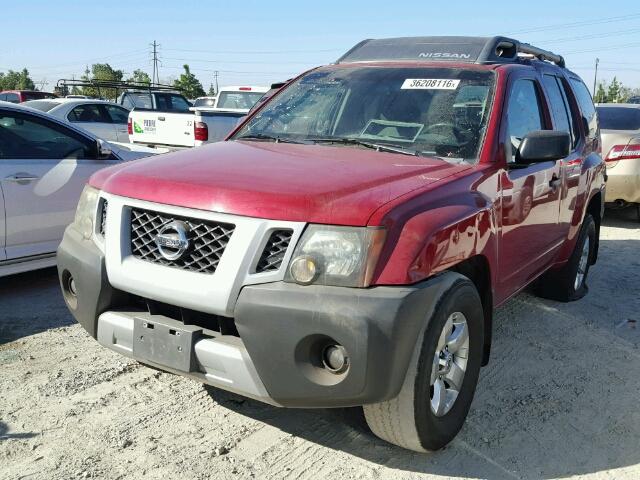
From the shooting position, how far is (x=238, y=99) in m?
15.1

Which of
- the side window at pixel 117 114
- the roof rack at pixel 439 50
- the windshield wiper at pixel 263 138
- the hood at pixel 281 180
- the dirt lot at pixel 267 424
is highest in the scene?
the roof rack at pixel 439 50

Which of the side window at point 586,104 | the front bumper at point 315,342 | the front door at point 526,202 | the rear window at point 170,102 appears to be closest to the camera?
the front bumper at point 315,342

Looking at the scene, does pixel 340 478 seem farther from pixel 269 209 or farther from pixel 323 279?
pixel 269 209

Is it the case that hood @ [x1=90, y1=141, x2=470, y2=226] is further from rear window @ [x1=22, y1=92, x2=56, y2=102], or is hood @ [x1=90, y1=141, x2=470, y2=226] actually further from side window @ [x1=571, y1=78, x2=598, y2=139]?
rear window @ [x1=22, y1=92, x2=56, y2=102]

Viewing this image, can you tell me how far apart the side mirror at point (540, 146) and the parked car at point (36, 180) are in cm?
370

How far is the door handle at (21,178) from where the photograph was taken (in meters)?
5.11

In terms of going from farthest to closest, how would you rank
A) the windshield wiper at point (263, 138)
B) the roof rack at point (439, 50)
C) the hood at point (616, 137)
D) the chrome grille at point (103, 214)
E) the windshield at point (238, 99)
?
the windshield at point (238, 99) < the hood at point (616, 137) < the roof rack at point (439, 50) < the windshield wiper at point (263, 138) < the chrome grille at point (103, 214)

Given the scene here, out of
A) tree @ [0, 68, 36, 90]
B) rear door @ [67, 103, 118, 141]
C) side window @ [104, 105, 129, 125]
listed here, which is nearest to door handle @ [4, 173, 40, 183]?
rear door @ [67, 103, 118, 141]

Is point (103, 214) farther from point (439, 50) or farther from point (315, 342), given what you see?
point (439, 50)

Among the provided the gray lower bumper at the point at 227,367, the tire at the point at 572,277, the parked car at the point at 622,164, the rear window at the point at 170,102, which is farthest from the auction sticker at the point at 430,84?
the rear window at the point at 170,102

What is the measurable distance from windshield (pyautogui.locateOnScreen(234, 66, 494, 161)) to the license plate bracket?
1.51 metres

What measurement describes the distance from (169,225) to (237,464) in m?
1.09

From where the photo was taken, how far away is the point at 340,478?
286 cm

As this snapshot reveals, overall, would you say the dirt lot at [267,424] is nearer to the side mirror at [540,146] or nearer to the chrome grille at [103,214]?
the chrome grille at [103,214]
